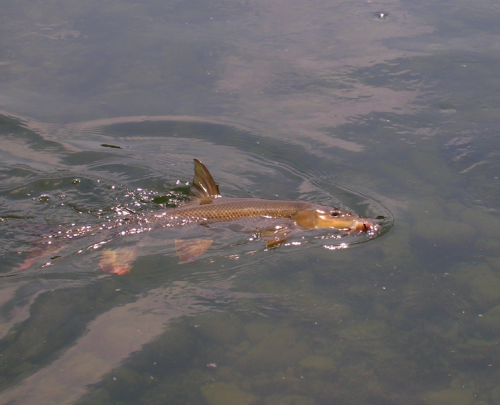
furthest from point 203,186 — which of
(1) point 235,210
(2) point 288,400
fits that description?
(2) point 288,400

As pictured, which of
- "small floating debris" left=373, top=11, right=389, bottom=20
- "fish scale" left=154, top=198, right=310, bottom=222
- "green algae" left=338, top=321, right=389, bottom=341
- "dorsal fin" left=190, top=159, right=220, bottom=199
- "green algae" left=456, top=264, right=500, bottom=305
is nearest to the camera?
"green algae" left=338, top=321, right=389, bottom=341

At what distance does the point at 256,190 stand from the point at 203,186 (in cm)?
69

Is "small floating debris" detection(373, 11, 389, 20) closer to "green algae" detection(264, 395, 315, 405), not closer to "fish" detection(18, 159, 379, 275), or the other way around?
"fish" detection(18, 159, 379, 275)

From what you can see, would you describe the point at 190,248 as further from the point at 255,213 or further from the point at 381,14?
the point at 381,14

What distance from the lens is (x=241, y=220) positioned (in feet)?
17.6

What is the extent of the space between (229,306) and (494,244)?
254cm

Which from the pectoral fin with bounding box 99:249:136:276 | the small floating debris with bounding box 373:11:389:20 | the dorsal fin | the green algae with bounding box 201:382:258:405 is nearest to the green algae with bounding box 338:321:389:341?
the green algae with bounding box 201:382:258:405

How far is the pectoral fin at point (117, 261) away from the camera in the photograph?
15.3 ft

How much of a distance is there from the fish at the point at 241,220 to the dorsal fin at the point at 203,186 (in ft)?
0.04

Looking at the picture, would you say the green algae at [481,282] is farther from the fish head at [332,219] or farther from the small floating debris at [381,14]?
the small floating debris at [381,14]

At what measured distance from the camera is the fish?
5145 mm

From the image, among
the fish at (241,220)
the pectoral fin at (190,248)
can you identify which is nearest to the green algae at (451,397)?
the fish at (241,220)

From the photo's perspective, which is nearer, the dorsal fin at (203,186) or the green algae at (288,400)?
the green algae at (288,400)

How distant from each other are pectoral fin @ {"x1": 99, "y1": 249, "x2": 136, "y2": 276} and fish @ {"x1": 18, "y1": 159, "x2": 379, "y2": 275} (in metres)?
0.24
